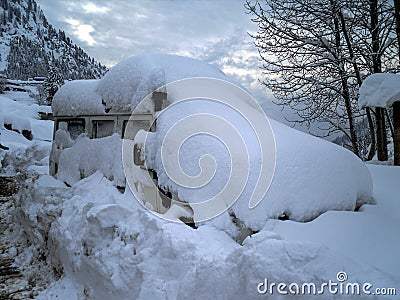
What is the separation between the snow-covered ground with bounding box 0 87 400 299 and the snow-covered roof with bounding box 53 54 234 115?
4.26 feet

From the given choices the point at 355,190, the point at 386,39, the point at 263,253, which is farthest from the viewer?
the point at 386,39

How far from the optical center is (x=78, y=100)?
5734 millimetres

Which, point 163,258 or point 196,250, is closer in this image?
point 196,250

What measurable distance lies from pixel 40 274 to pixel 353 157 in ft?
16.1

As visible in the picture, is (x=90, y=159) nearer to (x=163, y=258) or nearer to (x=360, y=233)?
(x=163, y=258)

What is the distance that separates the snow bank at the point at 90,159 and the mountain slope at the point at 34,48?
88.2m

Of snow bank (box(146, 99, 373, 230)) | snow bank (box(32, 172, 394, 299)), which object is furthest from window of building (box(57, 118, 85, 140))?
snow bank (box(146, 99, 373, 230))

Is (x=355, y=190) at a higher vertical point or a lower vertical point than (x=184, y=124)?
lower

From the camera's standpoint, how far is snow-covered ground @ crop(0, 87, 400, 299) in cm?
239

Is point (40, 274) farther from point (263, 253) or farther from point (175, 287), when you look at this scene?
point (263, 253)

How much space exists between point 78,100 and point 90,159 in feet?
3.92

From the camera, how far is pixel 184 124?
394cm

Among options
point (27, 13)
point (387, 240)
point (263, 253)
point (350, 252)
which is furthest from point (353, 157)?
point (27, 13)

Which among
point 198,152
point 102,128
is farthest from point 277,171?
point 102,128
